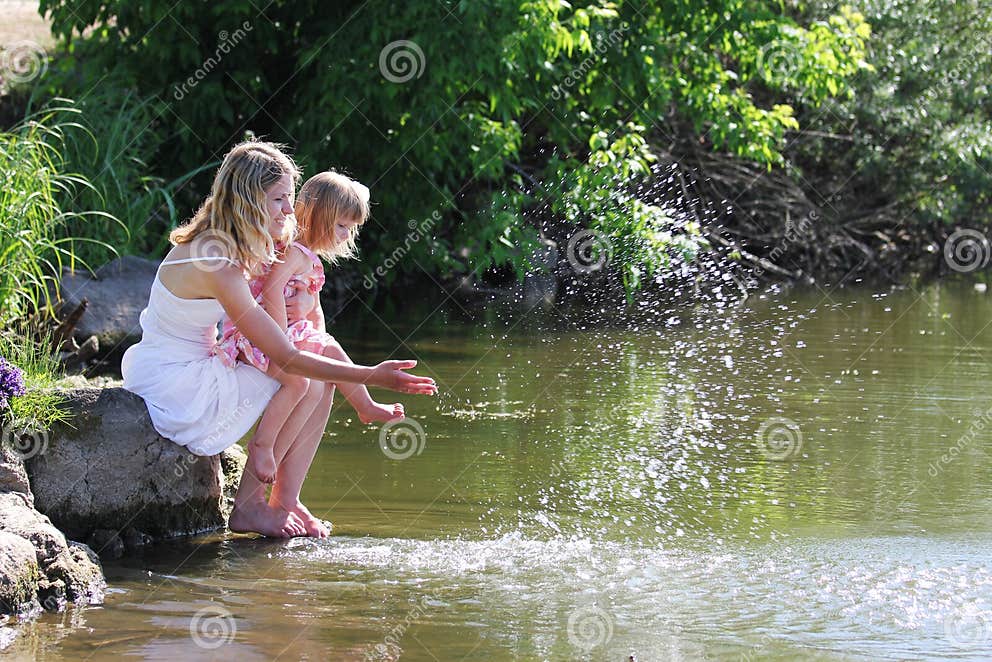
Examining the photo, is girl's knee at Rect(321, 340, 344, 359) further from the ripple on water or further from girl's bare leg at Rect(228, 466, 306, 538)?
the ripple on water

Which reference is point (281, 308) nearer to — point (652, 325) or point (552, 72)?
point (652, 325)

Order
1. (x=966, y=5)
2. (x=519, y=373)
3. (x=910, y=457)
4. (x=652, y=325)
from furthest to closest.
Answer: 1. (x=966, y=5)
2. (x=652, y=325)
3. (x=519, y=373)
4. (x=910, y=457)

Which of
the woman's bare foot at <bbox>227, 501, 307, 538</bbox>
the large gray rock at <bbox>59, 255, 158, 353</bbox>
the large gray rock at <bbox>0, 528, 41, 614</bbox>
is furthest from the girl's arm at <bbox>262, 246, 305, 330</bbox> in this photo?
the large gray rock at <bbox>59, 255, 158, 353</bbox>

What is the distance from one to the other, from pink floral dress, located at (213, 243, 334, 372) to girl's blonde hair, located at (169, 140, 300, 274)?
0.62 ft

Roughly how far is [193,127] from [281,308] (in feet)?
21.5

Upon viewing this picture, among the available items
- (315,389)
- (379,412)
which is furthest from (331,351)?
(379,412)

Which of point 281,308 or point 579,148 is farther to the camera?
point 579,148

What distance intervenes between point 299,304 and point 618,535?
144cm

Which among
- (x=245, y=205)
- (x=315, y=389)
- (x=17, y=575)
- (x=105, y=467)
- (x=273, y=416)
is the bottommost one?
(x=17, y=575)

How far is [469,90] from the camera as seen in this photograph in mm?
10328

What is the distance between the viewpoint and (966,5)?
50.9ft

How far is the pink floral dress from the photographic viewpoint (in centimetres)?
462

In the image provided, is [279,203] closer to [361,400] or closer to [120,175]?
[361,400]

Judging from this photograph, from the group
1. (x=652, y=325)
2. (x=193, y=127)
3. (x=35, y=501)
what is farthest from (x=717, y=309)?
(x=35, y=501)
